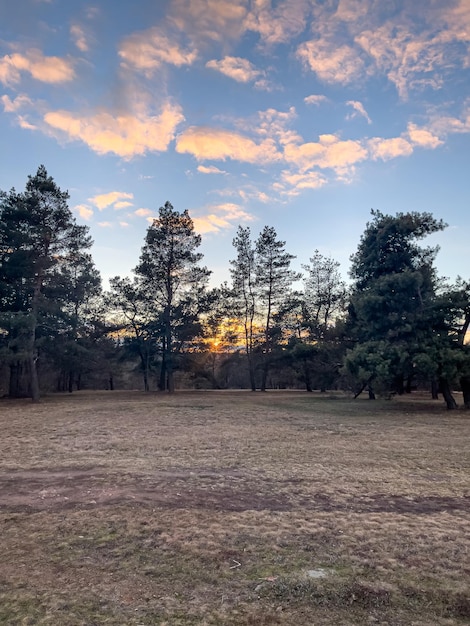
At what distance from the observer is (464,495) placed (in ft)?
18.8

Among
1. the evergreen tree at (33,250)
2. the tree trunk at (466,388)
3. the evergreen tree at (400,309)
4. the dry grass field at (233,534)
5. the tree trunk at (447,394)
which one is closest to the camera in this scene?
the dry grass field at (233,534)

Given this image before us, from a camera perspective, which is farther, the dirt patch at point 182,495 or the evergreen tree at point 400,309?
the evergreen tree at point 400,309

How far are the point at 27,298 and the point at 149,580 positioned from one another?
22.9 m

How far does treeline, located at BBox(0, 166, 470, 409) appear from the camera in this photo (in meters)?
17.7

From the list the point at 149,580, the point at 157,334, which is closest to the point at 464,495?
the point at 149,580

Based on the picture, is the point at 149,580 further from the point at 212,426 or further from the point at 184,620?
the point at 212,426

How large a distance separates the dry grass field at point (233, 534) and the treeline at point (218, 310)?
9735mm

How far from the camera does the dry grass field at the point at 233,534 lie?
285 cm

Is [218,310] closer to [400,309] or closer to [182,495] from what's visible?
[400,309]

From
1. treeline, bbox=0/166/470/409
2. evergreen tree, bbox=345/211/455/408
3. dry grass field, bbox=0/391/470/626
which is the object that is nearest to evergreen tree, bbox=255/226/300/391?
treeline, bbox=0/166/470/409

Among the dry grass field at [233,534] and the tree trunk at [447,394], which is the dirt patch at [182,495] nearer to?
the dry grass field at [233,534]

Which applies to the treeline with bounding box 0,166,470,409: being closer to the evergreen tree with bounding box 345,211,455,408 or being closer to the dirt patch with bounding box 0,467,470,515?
the evergreen tree with bounding box 345,211,455,408

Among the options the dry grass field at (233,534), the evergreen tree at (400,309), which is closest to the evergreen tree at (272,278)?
the evergreen tree at (400,309)

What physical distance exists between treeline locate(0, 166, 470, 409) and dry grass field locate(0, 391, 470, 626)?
31.9ft
